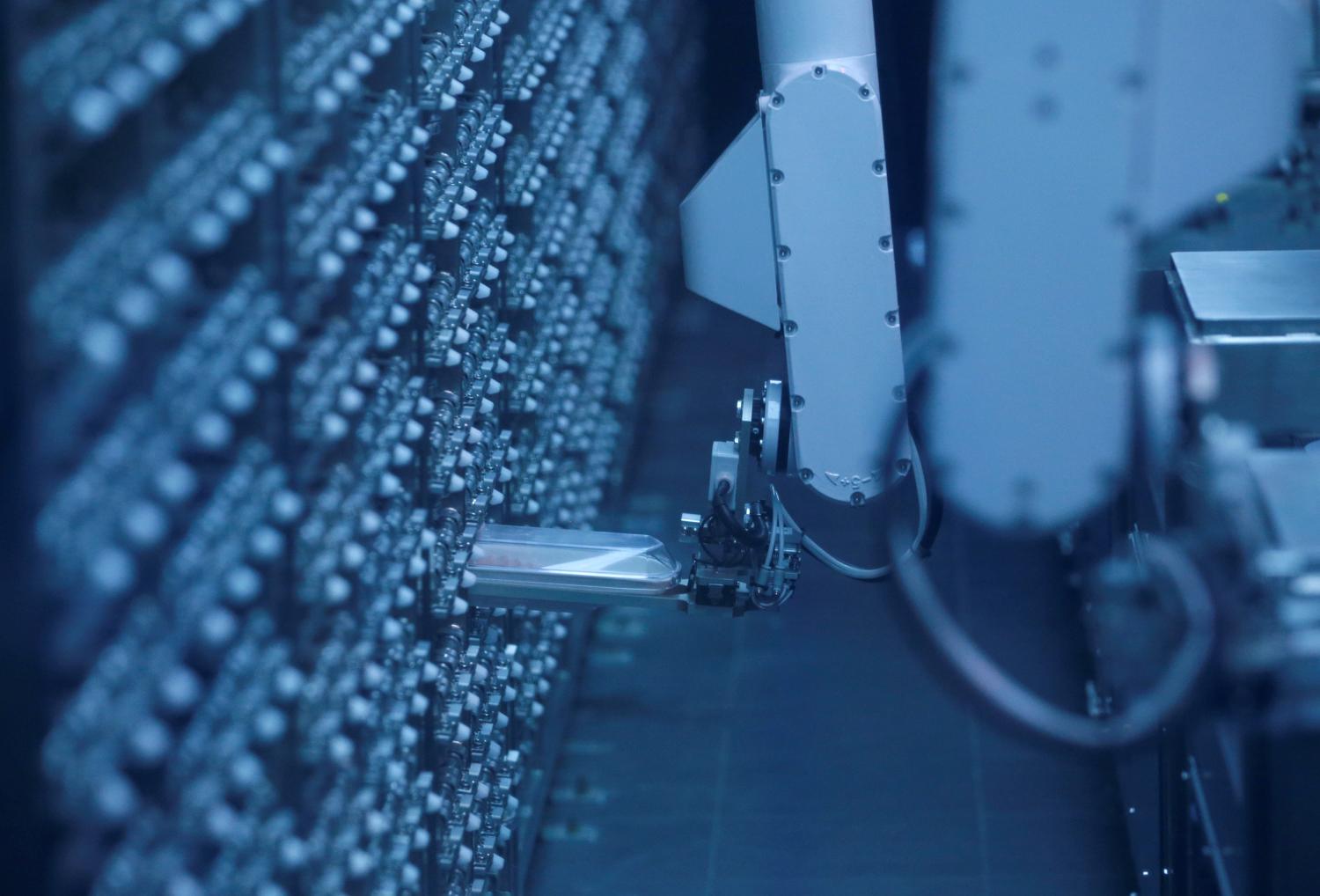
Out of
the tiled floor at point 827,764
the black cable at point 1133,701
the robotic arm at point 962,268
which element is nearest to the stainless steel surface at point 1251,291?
the robotic arm at point 962,268

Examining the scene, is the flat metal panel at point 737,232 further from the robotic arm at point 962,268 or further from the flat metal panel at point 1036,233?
the flat metal panel at point 1036,233

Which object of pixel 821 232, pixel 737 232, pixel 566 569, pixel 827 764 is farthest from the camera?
pixel 827 764

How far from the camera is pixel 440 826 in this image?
8.87ft

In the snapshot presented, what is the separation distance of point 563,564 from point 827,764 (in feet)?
4.79

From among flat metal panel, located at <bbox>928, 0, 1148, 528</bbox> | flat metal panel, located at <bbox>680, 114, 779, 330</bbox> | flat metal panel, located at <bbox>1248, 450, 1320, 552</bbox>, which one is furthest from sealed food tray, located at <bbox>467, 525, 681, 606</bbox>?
flat metal panel, located at <bbox>1248, 450, 1320, 552</bbox>

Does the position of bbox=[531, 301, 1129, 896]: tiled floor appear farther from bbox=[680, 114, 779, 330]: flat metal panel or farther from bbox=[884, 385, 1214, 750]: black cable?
bbox=[680, 114, 779, 330]: flat metal panel

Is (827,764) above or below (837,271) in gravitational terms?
below

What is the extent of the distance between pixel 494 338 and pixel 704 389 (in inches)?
140

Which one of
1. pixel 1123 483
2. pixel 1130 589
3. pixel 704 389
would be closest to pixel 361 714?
pixel 1130 589

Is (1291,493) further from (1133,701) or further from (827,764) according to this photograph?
(827,764)

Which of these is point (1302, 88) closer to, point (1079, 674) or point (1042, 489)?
point (1079, 674)

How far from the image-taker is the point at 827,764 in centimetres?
416

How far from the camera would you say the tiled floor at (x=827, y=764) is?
3.75 meters

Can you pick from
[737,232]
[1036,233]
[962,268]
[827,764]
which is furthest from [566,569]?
[827,764]
